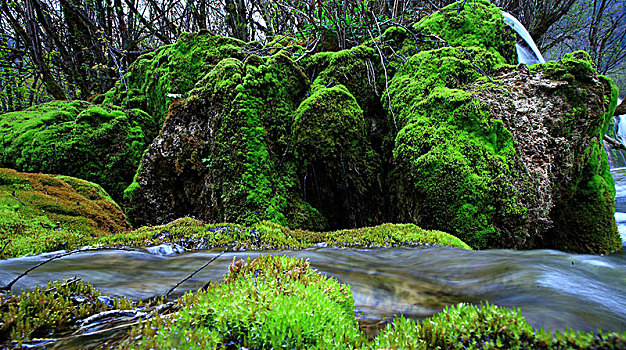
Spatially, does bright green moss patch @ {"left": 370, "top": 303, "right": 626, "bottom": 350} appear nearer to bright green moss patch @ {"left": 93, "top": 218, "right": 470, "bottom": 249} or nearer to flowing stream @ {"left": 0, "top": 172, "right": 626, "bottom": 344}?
flowing stream @ {"left": 0, "top": 172, "right": 626, "bottom": 344}

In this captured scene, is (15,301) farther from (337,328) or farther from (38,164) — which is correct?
(38,164)

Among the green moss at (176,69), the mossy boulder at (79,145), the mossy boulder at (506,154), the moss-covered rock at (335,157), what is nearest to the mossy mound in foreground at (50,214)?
the mossy boulder at (79,145)

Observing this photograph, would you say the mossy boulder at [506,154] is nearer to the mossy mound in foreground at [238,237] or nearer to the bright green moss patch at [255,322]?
the mossy mound in foreground at [238,237]

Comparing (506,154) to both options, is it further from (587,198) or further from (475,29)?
(475,29)

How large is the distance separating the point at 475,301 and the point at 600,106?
17.5 feet

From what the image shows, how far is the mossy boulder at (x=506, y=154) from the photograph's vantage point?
4.24 metres

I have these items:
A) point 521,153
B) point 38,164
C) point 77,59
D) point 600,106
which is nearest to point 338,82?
point 521,153

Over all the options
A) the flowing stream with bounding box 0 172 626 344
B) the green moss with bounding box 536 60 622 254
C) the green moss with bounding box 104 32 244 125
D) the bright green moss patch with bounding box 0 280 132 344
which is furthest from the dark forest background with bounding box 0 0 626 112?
the bright green moss patch with bounding box 0 280 132 344

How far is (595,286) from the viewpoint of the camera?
86.8 inches

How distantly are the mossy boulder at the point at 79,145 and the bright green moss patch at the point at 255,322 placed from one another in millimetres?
7298

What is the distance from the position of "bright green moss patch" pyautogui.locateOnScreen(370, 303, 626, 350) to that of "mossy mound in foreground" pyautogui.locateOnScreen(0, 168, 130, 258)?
13.2ft

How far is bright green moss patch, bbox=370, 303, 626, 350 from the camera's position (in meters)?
1.00

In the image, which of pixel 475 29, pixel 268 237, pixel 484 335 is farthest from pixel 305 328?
pixel 475 29

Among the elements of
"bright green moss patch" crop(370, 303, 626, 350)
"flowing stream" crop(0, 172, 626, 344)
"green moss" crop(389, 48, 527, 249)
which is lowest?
"flowing stream" crop(0, 172, 626, 344)
